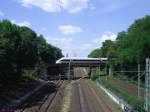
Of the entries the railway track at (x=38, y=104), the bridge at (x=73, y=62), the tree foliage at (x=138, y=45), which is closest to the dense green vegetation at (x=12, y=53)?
the railway track at (x=38, y=104)

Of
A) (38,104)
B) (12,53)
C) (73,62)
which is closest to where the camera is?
(38,104)

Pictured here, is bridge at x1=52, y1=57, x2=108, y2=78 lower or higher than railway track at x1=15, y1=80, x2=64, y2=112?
higher

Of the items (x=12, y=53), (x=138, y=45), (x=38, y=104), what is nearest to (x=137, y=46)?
(x=138, y=45)

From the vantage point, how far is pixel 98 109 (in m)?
41.7

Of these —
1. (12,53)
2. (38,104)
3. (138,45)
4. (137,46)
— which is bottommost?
(38,104)

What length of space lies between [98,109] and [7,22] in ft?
117

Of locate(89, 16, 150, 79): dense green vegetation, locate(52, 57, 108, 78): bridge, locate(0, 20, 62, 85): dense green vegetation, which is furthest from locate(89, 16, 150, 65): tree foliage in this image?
locate(52, 57, 108, 78): bridge

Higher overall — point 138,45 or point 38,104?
point 138,45

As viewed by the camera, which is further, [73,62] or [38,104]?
[73,62]

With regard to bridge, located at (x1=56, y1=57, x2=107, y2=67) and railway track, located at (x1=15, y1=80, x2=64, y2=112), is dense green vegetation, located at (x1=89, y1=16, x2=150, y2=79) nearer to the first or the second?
railway track, located at (x1=15, y1=80, x2=64, y2=112)

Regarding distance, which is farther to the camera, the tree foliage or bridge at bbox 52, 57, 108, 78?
bridge at bbox 52, 57, 108, 78

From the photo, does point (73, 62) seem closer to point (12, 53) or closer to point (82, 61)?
point (82, 61)

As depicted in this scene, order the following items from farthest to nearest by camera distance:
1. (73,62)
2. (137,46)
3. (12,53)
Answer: (73,62) < (137,46) < (12,53)

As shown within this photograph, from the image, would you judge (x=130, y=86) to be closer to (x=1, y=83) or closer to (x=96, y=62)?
(x=1, y=83)
